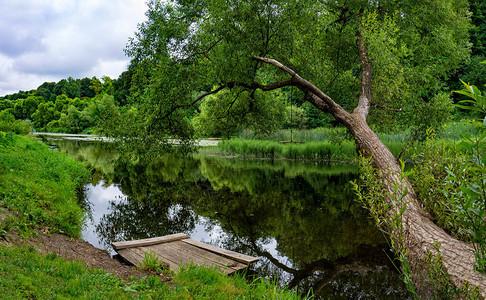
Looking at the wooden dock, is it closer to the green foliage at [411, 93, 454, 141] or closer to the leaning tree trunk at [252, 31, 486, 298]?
the leaning tree trunk at [252, 31, 486, 298]

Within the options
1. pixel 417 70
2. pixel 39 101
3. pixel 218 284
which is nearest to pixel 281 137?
pixel 417 70

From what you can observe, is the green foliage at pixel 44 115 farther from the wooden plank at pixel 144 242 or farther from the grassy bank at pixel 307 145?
the wooden plank at pixel 144 242

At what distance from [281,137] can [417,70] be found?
11367 mm

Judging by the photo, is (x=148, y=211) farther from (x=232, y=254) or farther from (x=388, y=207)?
(x=388, y=207)

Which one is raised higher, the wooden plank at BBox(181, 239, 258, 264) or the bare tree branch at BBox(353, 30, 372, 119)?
the bare tree branch at BBox(353, 30, 372, 119)

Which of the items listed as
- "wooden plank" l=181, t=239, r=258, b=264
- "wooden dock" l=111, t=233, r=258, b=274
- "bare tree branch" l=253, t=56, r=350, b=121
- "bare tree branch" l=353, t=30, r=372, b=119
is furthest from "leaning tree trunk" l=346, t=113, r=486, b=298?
"bare tree branch" l=353, t=30, r=372, b=119

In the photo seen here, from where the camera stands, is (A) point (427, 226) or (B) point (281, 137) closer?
(A) point (427, 226)

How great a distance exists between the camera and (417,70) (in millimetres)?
11664

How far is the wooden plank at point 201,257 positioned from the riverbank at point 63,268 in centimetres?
35

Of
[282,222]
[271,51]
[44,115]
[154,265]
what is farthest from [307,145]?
[44,115]

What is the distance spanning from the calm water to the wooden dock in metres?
0.47

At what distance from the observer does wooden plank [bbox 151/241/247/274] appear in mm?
4578

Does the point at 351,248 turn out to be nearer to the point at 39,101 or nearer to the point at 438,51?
the point at 438,51

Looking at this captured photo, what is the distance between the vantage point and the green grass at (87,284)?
2.73m
